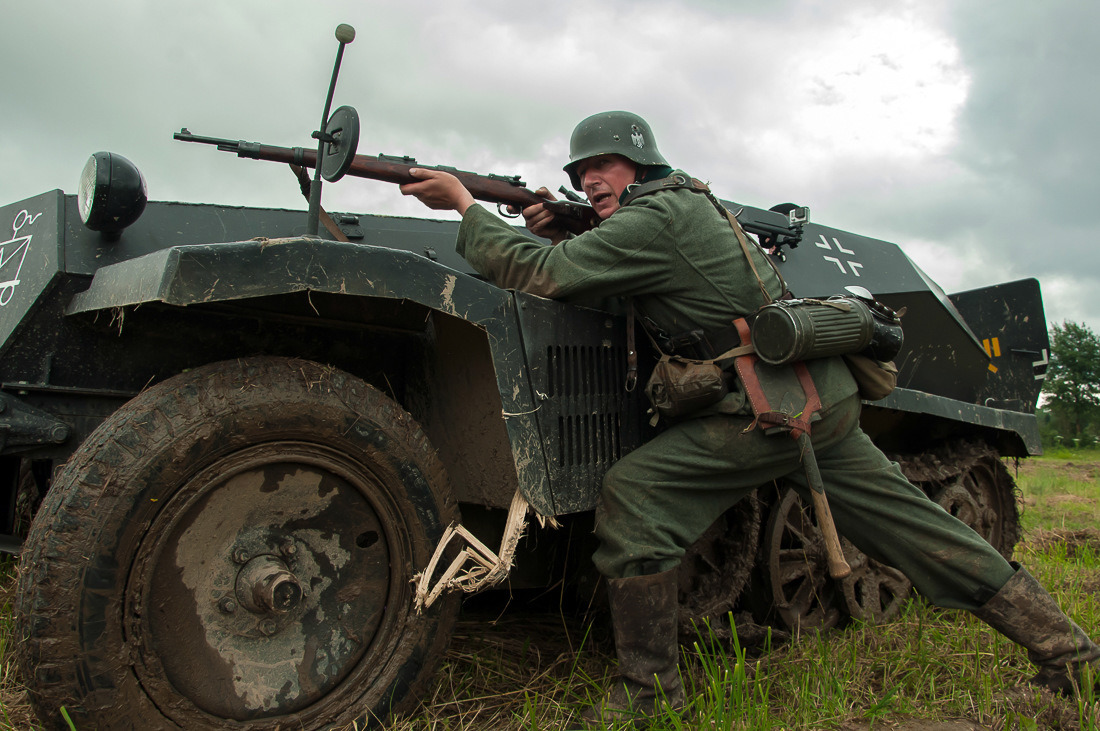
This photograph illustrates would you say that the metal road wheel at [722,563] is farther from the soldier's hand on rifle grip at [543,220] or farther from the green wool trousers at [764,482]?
the soldier's hand on rifle grip at [543,220]

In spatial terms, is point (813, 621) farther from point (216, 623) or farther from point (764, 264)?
point (216, 623)

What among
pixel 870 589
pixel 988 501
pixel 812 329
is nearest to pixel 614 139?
pixel 812 329

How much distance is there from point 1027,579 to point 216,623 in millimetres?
2233

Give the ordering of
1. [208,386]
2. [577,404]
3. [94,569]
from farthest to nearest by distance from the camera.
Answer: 1. [577,404]
2. [208,386]
3. [94,569]

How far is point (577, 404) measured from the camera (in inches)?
92.1

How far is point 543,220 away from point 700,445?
1.17m

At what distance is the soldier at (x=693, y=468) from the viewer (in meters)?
2.31

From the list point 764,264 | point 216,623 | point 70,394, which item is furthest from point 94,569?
point 764,264

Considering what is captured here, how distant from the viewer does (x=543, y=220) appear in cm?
318

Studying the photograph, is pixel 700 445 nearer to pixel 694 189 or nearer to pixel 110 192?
pixel 694 189

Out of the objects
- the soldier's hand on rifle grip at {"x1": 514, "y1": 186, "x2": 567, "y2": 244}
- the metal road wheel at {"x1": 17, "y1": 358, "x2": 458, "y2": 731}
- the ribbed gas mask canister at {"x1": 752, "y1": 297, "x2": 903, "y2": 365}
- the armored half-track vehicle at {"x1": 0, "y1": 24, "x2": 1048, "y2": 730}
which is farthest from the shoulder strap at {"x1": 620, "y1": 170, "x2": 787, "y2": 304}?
the metal road wheel at {"x1": 17, "y1": 358, "x2": 458, "y2": 731}

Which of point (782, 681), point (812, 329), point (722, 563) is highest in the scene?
point (812, 329)

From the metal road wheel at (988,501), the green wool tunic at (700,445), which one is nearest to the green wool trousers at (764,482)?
the green wool tunic at (700,445)

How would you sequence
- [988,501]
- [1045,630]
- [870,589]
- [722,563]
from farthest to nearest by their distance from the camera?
[988,501] → [870,589] → [722,563] → [1045,630]
